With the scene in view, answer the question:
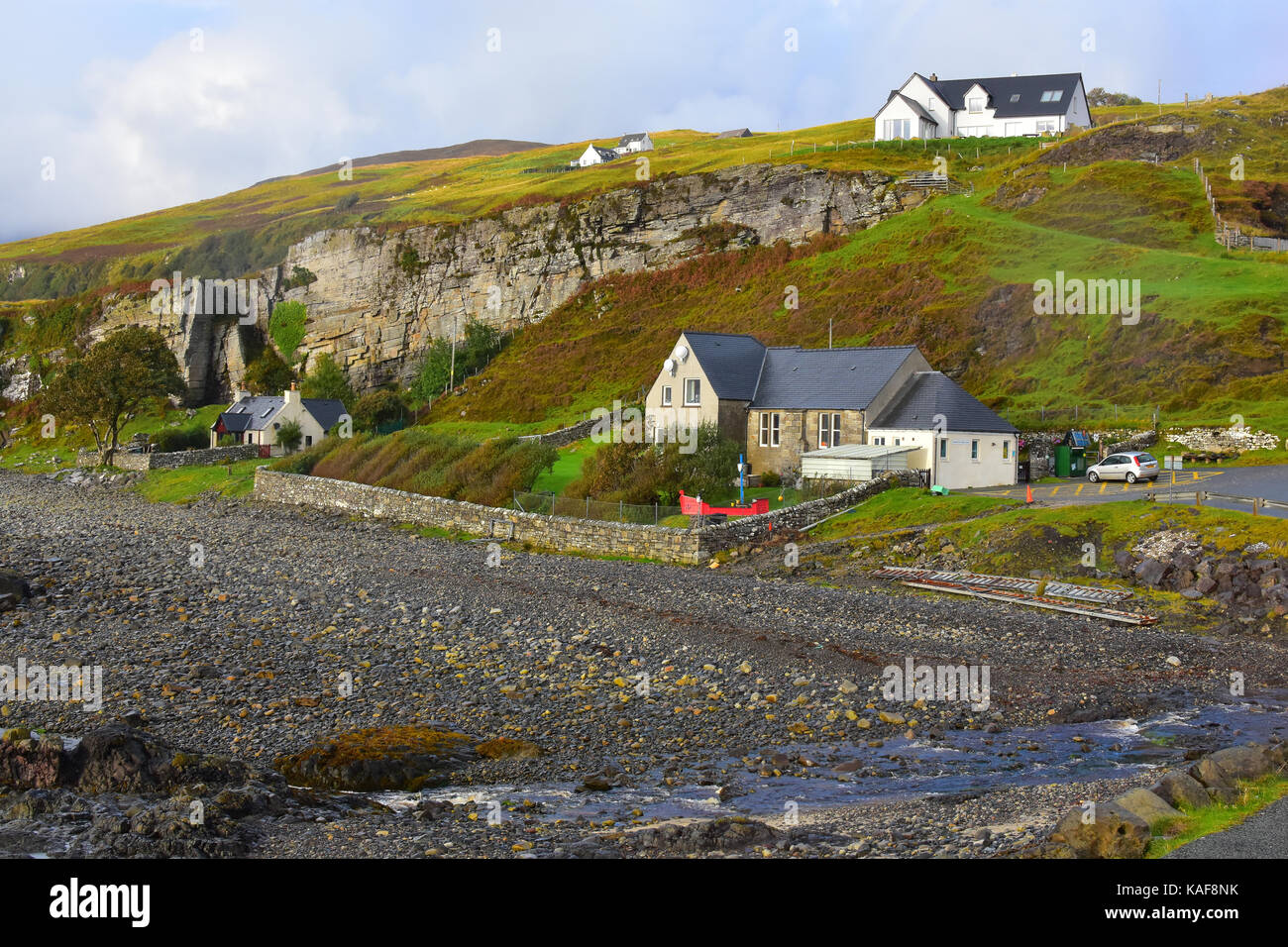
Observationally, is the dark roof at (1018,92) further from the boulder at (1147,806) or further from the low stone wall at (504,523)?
the boulder at (1147,806)

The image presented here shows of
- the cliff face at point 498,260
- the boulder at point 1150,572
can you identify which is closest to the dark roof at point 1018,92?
the cliff face at point 498,260

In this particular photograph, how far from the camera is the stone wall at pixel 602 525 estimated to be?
33688 millimetres

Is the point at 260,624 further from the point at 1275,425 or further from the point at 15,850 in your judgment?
the point at 1275,425

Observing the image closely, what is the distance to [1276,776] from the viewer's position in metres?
12.7

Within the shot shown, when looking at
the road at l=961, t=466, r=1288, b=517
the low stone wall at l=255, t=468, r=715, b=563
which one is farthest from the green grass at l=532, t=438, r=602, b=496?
the road at l=961, t=466, r=1288, b=517

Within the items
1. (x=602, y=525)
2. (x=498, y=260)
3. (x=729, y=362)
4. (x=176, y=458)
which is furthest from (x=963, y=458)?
(x=498, y=260)

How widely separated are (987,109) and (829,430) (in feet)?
234

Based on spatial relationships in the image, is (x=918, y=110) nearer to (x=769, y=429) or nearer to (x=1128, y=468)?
(x=769, y=429)

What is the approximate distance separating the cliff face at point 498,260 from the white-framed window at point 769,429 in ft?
135

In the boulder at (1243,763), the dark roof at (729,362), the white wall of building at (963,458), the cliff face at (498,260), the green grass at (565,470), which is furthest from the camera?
the cliff face at (498,260)

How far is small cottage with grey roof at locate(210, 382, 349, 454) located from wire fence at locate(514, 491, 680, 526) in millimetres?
37286

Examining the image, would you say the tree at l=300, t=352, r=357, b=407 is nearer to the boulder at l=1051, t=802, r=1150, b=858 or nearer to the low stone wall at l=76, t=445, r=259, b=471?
the low stone wall at l=76, t=445, r=259, b=471

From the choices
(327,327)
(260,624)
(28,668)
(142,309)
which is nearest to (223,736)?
(28,668)

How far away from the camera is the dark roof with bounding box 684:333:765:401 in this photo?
159 feet
